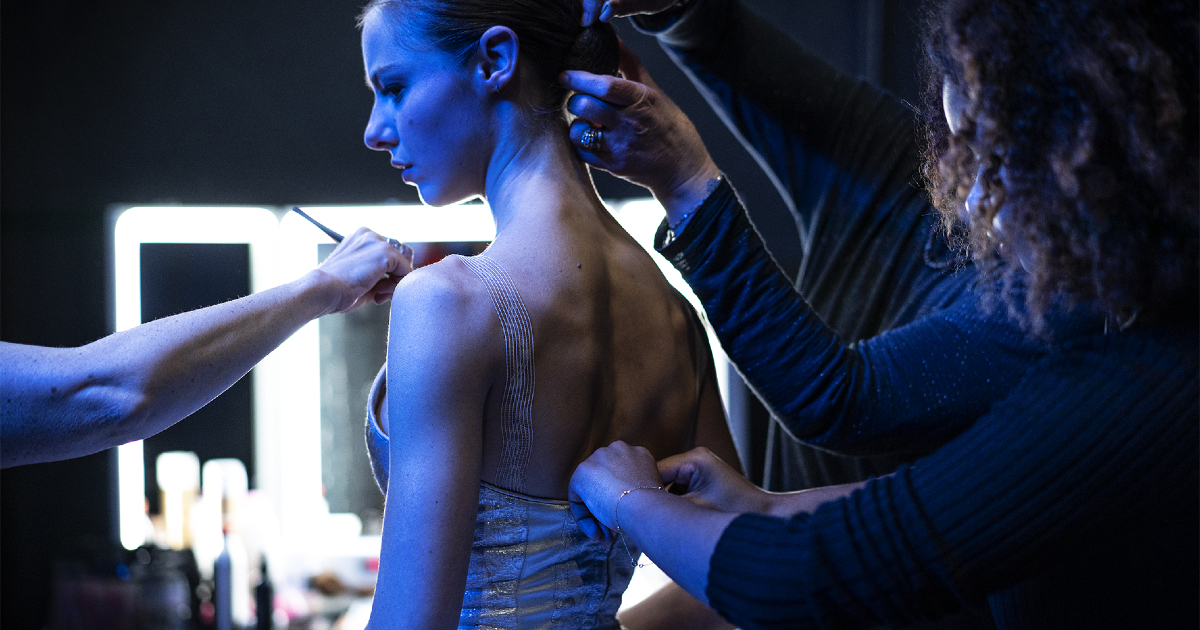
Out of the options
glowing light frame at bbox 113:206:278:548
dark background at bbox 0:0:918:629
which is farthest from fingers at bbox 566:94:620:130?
glowing light frame at bbox 113:206:278:548

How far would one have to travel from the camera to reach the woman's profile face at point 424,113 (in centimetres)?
93

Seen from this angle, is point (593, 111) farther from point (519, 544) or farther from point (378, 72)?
point (519, 544)

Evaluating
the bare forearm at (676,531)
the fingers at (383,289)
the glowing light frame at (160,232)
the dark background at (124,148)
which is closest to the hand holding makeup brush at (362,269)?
the fingers at (383,289)

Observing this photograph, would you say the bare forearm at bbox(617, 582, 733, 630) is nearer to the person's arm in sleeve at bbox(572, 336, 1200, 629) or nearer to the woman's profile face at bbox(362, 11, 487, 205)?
the person's arm in sleeve at bbox(572, 336, 1200, 629)

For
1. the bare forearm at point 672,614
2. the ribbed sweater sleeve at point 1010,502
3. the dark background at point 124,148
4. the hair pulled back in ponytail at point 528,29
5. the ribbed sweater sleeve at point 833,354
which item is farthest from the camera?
the dark background at point 124,148

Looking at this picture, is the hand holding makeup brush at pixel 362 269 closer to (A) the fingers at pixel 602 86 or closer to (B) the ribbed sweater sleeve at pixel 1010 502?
(A) the fingers at pixel 602 86

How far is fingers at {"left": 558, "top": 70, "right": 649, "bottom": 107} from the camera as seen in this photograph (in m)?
0.95

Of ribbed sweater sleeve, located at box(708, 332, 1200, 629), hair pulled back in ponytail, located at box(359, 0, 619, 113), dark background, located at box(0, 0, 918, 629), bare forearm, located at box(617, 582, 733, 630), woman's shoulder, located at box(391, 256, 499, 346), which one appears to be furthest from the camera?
dark background, located at box(0, 0, 918, 629)

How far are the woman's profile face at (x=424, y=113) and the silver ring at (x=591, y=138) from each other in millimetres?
114

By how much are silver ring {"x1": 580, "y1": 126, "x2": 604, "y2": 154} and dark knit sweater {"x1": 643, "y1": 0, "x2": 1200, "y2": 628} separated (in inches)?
5.8

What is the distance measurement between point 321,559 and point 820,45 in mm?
2049

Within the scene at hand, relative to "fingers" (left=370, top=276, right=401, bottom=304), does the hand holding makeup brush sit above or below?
above

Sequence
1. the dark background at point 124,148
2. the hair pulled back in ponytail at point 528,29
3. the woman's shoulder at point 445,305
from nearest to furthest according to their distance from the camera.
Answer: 1. the woman's shoulder at point 445,305
2. the hair pulled back in ponytail at point 528,29
3. the dark background at point 124,148

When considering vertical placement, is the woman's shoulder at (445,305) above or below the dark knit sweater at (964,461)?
above
